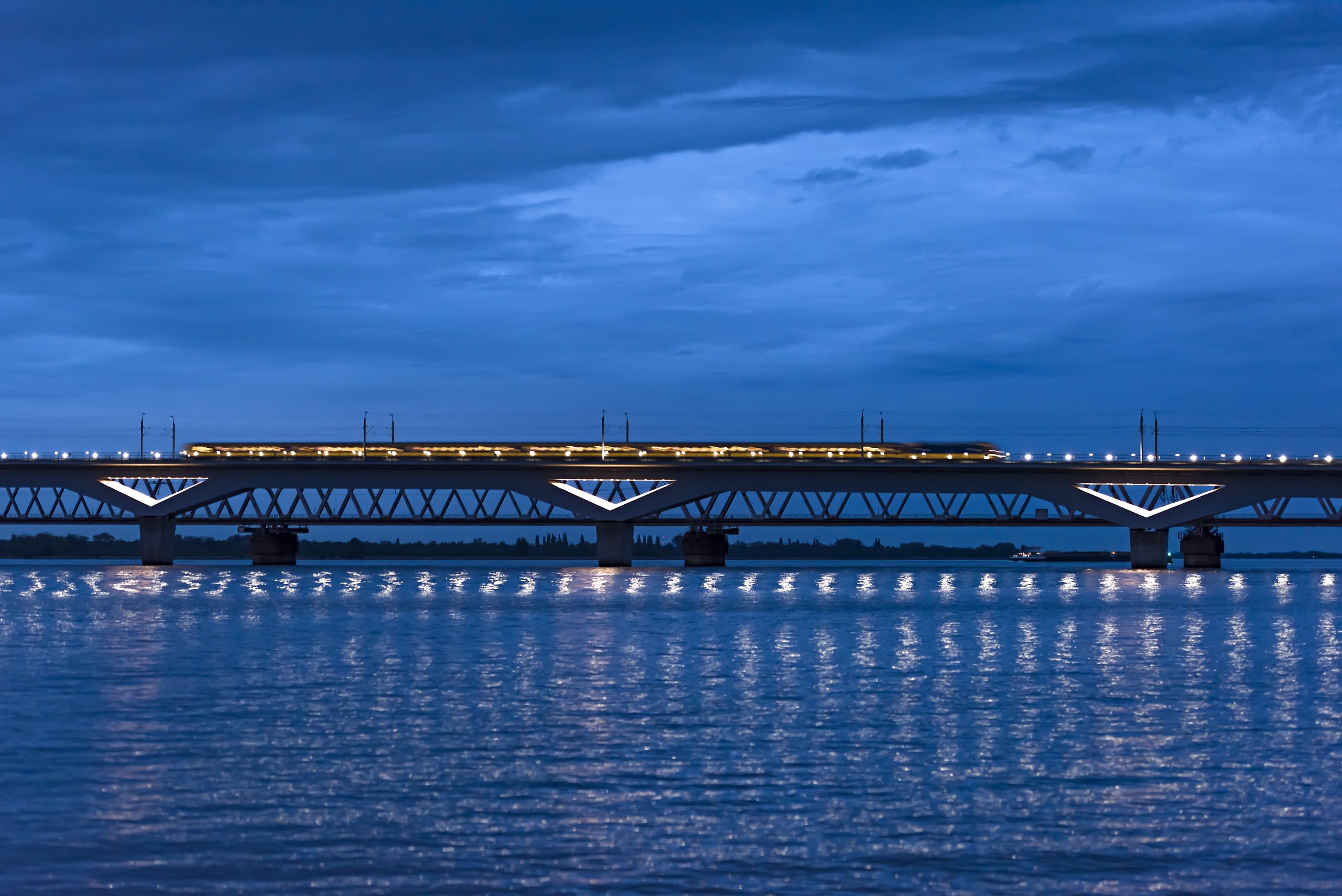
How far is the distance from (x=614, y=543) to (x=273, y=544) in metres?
40.0

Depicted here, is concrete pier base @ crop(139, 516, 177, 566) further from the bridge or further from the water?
the water

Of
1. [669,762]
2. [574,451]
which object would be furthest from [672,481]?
[669,762]

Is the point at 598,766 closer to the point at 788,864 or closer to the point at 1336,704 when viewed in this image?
the point at 788,864

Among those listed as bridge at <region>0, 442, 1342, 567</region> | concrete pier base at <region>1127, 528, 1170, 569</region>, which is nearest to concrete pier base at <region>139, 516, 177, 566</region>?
bridge at <region>0, 442, 1342, 567</region>

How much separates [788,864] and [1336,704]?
754 inches

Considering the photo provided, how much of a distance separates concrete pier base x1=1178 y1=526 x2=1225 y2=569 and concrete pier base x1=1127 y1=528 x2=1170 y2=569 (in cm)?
415

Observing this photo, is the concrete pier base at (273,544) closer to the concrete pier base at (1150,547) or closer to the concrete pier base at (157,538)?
the concrete pier base at (157,538)

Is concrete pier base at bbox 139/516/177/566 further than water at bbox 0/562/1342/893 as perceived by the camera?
Yes

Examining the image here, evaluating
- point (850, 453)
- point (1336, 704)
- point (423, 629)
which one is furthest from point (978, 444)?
point (1336, 704)

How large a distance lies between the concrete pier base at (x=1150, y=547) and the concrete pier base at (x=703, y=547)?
1540 inches

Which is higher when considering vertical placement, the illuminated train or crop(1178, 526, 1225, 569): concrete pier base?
the illuminated train

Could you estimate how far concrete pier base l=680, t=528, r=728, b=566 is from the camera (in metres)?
151

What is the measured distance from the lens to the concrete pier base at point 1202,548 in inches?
5679

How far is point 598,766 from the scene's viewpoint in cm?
2198
